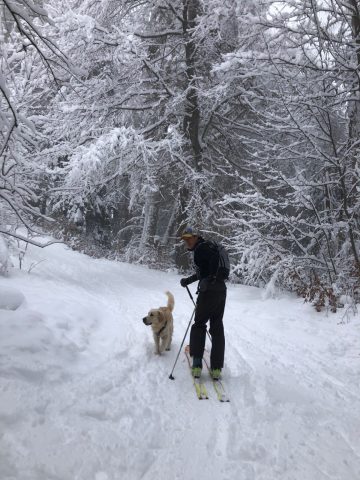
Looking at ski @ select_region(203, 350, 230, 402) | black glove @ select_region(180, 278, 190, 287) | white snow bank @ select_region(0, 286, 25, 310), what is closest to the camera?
ski @ select_region(203, 350, 230, 402)

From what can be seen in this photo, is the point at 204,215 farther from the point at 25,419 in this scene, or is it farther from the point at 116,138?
the point at 25,419

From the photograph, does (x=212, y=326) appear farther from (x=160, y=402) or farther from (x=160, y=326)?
(x=160, y=402)

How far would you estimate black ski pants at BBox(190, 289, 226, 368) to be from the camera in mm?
4902

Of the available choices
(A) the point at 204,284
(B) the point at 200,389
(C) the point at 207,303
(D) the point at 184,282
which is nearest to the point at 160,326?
(D) the point at 184,282

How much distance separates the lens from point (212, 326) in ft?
16.6

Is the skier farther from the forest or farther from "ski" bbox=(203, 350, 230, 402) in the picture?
the forest

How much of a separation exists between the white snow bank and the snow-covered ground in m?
0.02

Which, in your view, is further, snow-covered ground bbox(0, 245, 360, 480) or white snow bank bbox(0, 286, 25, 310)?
white snow bank bbox(0, 286, 25, 310)

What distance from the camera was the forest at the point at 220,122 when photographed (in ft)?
24.1

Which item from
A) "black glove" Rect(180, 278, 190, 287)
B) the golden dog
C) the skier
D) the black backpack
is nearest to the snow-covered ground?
the golden dog

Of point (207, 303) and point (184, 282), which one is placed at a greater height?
point (184, 282)

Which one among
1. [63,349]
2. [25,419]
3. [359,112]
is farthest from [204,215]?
[25,419]

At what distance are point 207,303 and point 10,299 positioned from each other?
9.41 ft

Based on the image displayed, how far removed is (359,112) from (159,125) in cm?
664
